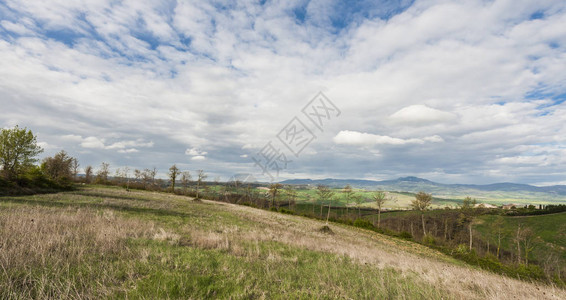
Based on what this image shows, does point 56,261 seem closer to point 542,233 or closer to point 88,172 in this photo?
point 88,172

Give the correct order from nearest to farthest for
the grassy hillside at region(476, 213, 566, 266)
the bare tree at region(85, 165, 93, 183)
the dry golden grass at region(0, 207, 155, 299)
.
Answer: the dry golden grass at region(0, 207, 155, 299) < the grassy hillside at region(476, 213, 566, 266) < the bare tree at region(85, 165, 93, 183)

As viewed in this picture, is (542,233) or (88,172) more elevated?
(88,172)

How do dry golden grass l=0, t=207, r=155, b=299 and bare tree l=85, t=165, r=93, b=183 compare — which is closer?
dry golden grass l=0, t=207, r=155, b=299

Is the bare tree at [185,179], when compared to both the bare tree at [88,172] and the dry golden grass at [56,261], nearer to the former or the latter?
the bare tree at [88,172]

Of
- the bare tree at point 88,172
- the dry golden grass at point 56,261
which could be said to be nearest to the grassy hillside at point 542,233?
the dry golden grass at point 56,261

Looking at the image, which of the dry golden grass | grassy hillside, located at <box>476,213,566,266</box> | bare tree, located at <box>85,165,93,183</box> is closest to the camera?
the dry golden grass

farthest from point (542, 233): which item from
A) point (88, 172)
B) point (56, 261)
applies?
point (88, 172)

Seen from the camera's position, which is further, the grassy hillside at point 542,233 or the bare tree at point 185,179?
the bare tree at point 185,179

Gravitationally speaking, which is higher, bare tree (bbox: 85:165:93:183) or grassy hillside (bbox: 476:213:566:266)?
bare tree (bbox: 85:165:93:183)

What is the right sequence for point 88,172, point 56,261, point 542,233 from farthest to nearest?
point 88,172 < point 542,233 < point 56,261

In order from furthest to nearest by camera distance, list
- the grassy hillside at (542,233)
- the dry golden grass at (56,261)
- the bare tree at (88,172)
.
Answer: the bare tree at (88,172)
the grassy hillside at (542,233)
the dry golden grass at (56,261)

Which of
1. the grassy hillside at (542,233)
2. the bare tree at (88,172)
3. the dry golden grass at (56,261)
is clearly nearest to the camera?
the dry golden grass at (56,261)

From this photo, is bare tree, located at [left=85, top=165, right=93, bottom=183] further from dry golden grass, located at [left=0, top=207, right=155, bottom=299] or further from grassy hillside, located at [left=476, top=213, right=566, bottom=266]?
grassy hillside, located at [left=476, top=213, right=566, bottom=266]

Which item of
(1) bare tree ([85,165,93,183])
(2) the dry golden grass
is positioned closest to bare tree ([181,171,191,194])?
(1) bare tree ([85,165,93,183])
